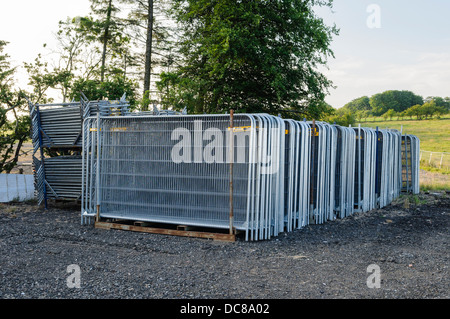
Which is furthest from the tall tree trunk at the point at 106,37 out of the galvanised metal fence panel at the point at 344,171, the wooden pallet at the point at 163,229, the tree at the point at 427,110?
the tree at the point at 427,110

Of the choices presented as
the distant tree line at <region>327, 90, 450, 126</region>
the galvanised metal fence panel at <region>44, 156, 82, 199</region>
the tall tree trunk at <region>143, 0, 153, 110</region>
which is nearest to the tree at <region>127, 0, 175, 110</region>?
the tall tree trunk at <region>143, 0, 153, 110</region>

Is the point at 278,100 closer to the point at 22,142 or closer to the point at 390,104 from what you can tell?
the point at 22,142

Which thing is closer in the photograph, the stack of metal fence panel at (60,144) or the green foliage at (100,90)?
the stack of metal fence panel at (60,144)

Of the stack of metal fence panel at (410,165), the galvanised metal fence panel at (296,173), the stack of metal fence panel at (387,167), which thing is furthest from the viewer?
the stack of metal fence panel at (410,165)

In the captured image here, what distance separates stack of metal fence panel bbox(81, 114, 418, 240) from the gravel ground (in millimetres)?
456

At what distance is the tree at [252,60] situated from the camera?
65.4ft

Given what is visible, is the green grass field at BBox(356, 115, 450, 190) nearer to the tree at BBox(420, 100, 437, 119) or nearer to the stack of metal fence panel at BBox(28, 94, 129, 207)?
the tree at BBox(420, 100, 437, 119)

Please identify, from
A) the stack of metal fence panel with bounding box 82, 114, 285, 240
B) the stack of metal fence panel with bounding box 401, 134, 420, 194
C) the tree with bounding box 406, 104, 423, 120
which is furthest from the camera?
the tree with bounding box 406, 104, 423, 120

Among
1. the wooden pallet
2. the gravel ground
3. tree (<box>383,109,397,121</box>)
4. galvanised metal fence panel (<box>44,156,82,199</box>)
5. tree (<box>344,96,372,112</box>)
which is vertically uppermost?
tree (<box>344,96,372,112</box>)

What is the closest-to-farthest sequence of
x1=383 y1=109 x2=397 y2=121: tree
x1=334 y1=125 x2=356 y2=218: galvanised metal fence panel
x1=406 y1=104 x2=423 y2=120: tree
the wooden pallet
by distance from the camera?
the wooden pallet, x1=334 y1=125 x2=356 y2=218: galvanised metal fence panel, x1=406 y1=104 x2=423 y2=120: tree, x1=383 y1=109 x2=397 y2=121: tree

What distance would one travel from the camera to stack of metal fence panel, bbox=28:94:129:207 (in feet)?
37.1

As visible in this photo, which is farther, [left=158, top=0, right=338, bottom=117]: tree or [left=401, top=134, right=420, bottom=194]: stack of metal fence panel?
[left=158, top=0, right=338, bottom=117]: tree

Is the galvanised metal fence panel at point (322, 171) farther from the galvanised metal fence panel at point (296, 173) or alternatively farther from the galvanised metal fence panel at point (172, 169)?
the galvanised metal fence panel at point (172, 169)

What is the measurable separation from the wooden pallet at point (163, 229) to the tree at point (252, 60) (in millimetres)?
11956
